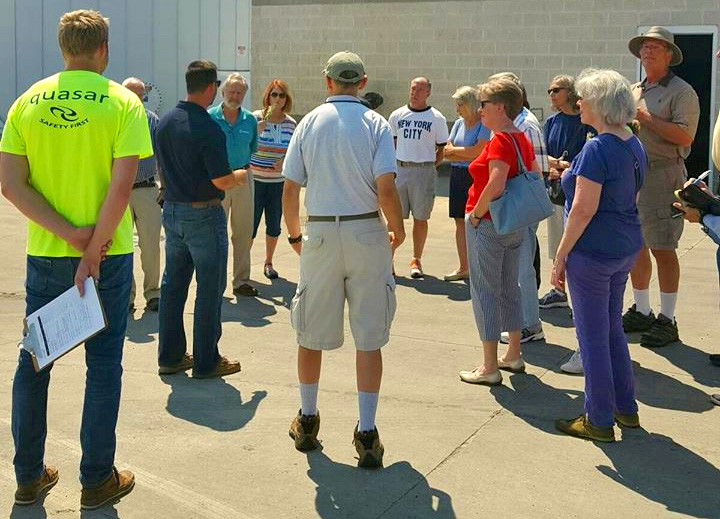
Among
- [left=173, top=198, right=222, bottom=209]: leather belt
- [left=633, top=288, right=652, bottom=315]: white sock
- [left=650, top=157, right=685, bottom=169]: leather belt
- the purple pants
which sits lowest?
[left=633, top=288, right=652, bottom=315]: white sock

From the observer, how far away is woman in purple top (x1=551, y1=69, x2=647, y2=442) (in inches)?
192

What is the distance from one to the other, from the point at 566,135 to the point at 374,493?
401 cm

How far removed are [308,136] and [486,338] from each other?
185 centimetres

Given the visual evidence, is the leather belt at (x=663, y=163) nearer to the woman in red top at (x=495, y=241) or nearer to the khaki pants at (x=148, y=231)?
the woman in red top at (x=495, y=241)

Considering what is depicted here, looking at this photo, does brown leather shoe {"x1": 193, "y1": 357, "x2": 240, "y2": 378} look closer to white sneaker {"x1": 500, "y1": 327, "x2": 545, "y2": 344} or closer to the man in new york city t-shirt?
white sneaker {"x1": 500, "y1": 327, "x2": 545, "y2": 344}

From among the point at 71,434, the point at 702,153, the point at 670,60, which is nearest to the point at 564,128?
the point at 670,60

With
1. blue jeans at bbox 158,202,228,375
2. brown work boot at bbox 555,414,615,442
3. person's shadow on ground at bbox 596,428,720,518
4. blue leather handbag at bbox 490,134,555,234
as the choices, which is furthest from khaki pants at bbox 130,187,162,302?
person's shadow on ground at bbox 596,428,720,518

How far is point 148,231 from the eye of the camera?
7898mm

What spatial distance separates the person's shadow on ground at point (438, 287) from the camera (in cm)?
853

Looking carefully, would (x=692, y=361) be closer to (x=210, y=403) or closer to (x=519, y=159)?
(x=519, y=159)

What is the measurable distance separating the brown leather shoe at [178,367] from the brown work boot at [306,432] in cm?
147

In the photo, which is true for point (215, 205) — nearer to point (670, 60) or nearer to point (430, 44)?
point (670, 60)

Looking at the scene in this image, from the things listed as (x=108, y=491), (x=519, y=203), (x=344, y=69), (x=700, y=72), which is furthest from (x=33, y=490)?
(x=700, y=72)

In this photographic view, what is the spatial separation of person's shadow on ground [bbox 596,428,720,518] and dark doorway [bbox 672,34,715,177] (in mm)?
10227
